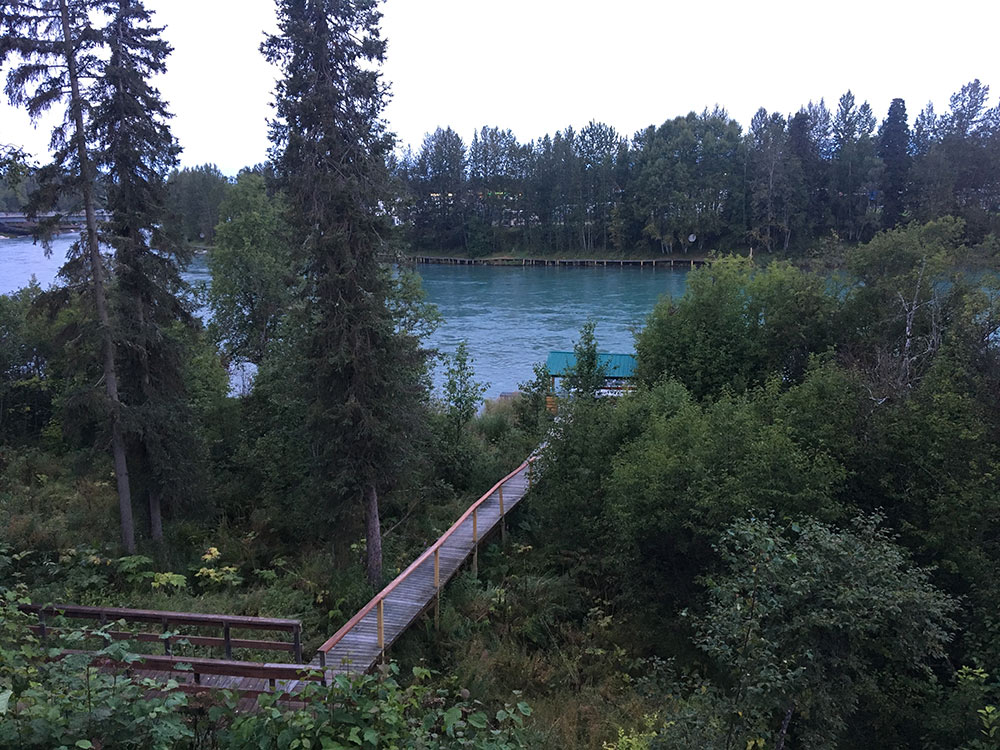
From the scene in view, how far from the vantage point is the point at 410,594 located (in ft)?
40.9

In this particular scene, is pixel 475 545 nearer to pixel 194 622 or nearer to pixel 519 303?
pixel 194 622

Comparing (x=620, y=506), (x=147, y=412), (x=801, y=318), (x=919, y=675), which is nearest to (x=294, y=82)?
(x=147, y=412)

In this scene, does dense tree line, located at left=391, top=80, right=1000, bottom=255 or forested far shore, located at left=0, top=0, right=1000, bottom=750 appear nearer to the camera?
forested far shore, located at left=0, top=0, right=1000, bottom=750

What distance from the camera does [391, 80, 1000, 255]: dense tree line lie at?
66312 mm

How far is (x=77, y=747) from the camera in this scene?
3967 mm

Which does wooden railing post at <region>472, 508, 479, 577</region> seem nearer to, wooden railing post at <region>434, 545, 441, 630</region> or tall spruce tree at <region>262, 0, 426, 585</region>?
wooden railing post at <region>434, 545, 441, 630</region>

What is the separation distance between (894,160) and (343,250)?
244 ft

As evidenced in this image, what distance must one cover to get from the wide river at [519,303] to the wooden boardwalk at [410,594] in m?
12.1

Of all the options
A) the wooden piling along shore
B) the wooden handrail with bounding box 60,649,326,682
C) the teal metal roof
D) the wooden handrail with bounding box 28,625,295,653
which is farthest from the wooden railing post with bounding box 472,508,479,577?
the wooden piling along shore

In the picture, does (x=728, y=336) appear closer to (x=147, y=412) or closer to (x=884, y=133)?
(x=147, y=412)

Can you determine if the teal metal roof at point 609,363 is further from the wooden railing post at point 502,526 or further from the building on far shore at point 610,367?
the wooden railing post at point 502,526

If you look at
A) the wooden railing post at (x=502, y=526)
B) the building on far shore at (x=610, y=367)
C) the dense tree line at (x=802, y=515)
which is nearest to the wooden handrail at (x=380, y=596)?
the wooden railing post at (x=502, y=526)

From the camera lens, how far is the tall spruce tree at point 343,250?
11781 millimetres

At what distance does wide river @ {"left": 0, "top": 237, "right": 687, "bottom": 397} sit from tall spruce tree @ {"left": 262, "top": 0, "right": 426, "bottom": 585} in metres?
14.3
